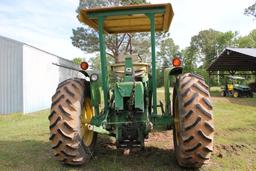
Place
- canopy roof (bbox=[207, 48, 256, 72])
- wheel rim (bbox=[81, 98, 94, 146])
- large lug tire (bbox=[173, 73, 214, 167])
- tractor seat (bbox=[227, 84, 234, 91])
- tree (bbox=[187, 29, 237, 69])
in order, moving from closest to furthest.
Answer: large lug tire (bbox=[173, 73, 214, 167]) < wheel rim (bbox=[81, 98, 94, 146]) < tractor seat (bbox=[227, 84, 234, 91]) < canopy roof (bbox=[207, 48, 256, 72]) < tree (bbox=[187, 29, 237, 69])

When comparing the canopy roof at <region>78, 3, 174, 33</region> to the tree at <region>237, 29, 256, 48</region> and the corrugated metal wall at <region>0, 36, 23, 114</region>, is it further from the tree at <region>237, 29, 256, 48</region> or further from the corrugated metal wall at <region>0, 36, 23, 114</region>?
the tree at <region>237, 29, 256, 48</region>

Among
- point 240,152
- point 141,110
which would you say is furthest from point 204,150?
point 240,152

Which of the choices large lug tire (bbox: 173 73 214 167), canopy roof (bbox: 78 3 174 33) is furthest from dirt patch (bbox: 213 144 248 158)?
canopy roof (bbox: 78 3 174 33)

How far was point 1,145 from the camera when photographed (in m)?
6.53

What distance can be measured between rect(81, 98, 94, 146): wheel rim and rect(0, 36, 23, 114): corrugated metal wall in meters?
8.69

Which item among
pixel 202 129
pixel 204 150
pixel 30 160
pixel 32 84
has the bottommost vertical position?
pixel 30 160

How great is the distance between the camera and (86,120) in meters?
5.32

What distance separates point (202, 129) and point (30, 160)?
2.94m

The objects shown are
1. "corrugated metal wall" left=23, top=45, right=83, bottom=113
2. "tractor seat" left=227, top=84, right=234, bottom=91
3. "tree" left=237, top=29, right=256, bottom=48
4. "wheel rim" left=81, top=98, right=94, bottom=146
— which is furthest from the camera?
"tree" left=237, top=29, right=256, bottom=48

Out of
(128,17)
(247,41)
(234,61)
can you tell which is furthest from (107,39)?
(247,41)

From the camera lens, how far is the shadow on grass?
15.9 feet

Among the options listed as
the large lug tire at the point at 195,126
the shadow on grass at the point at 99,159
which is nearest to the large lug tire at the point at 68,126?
the shadow on grass at the point at 99,159

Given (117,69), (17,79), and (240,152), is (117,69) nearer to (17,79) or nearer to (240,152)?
(240,152)

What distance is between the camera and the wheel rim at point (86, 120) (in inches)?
209
